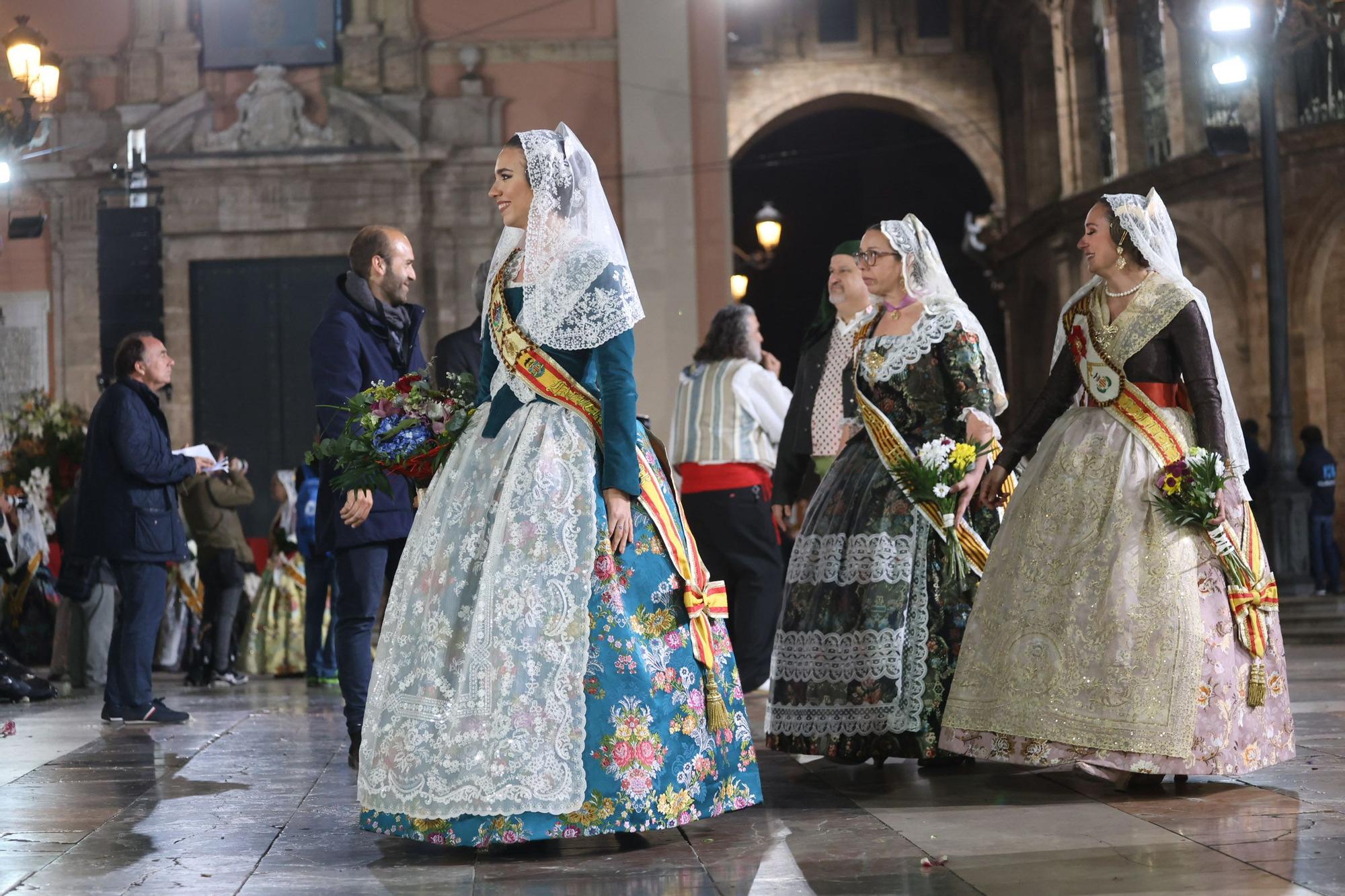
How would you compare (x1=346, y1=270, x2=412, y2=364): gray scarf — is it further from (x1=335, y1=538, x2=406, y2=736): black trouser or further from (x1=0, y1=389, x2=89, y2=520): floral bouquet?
(x1=0, y1=389, x2=89, y2=520): floral bouquet

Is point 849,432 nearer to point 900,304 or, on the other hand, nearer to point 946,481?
point 900,304

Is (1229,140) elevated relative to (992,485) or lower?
elevated

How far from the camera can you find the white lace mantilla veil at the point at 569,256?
4164 millimetres

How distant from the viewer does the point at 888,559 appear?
5246 millimetres

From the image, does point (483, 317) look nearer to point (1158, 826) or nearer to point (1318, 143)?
point (1158, 826)

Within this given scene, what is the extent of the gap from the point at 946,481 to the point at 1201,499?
2.75 feet

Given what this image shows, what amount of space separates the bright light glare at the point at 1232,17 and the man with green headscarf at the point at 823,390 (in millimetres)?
7793

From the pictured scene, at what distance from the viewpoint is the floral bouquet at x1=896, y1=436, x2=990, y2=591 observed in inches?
203

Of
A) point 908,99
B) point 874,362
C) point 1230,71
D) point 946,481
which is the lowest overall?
point 946,481

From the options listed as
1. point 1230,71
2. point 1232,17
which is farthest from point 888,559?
point 1230,71

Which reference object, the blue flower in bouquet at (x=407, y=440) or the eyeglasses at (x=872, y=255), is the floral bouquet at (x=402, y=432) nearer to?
the blue flower in bouquet at (x=407, y=440)

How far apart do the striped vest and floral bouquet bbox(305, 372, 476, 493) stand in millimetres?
3378

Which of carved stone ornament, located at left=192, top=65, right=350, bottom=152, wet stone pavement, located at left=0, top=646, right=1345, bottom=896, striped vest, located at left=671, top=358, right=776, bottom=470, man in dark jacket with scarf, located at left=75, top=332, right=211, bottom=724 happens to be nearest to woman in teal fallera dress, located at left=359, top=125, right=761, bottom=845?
wet stone pavement, located at left=0, top=646, right=1345, bottom=896

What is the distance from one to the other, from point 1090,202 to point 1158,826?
18.7 meters
